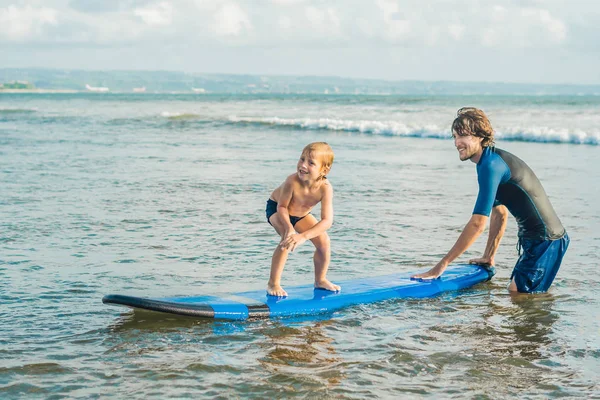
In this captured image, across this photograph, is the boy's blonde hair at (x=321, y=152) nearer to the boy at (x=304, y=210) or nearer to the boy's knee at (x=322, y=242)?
Answer: the boy at (x=304, y=210)

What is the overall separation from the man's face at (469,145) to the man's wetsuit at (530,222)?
6 cm

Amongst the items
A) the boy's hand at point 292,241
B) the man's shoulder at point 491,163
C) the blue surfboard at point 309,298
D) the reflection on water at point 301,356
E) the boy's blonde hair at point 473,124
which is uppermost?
the boy's blonde hair at point 473,124

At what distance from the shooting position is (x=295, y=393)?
13.3 ft

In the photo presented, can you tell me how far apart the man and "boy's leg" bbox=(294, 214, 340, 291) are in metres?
0.85

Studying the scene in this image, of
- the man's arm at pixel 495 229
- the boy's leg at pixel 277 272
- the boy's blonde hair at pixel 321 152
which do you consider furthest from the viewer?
the man's arm at pixel 495 229

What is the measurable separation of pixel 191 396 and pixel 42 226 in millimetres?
5284

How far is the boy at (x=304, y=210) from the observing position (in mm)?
5395

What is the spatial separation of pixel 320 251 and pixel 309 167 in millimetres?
822

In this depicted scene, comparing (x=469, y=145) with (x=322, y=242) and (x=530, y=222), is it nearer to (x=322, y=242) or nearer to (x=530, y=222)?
(x=530, y=222)

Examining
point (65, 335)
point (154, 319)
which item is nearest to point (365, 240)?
point (154, 319)

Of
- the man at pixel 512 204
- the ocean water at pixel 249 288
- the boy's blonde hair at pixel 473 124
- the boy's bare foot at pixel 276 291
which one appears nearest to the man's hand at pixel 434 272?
the man at pixel 512 204

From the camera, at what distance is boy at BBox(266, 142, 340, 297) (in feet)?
17.7

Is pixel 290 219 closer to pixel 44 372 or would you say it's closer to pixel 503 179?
pixel 503 179

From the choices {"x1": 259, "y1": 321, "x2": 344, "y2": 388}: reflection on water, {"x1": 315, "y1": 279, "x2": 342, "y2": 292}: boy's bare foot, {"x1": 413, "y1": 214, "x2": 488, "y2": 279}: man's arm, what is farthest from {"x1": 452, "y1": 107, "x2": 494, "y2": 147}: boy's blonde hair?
{"x1": 259, "y1": 321, "x2": 344, "y2": 388}: reflection on water
